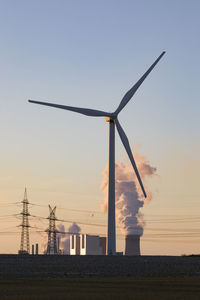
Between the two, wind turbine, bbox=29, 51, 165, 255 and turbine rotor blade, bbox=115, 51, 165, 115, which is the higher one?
turbine rotor blade, bbox=115, 51, 165, 115

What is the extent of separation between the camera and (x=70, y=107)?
139 meters

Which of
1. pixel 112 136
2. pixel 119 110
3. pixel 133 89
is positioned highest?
pixel 133 89

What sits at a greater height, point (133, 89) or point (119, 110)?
point (133, 89)

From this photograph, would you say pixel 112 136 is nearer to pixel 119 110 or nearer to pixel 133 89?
pixel 119 110

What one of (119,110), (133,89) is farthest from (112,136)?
(133,89)

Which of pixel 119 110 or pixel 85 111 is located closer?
pixel 85 111

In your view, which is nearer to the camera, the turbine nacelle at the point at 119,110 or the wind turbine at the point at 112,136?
the turbine nacelle at the point at 119,110

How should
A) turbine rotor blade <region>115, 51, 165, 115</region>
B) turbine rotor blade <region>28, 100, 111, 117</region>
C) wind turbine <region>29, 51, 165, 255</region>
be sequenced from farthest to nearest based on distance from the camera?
turbine rotor blade <region>115, 51, 165, 115</region> → wind turbine <region>29, 51, 165, 255</region> → turbine rotor blade <region>28, 100, 111, 117</region>

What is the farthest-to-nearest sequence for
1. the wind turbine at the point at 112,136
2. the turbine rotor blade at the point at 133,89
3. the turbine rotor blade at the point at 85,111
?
the turbine rotor blade at the point at 133,89
the wind turbine at the point at 112,136
the turbine rotor blade at the point at 85,111

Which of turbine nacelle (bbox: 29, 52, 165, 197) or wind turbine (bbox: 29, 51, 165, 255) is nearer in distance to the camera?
turbine nacelle (bbox: 29, 52, 165, 197)

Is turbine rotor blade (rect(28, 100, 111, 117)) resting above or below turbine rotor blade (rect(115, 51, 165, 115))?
below

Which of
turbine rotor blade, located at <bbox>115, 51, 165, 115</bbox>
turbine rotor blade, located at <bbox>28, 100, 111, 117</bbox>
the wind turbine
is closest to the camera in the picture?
turbine rotor blade, located at <bbox>28, 100, 111, 117</bbox>

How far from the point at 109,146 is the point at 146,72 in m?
17.6

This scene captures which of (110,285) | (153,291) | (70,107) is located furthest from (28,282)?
(70,107)
